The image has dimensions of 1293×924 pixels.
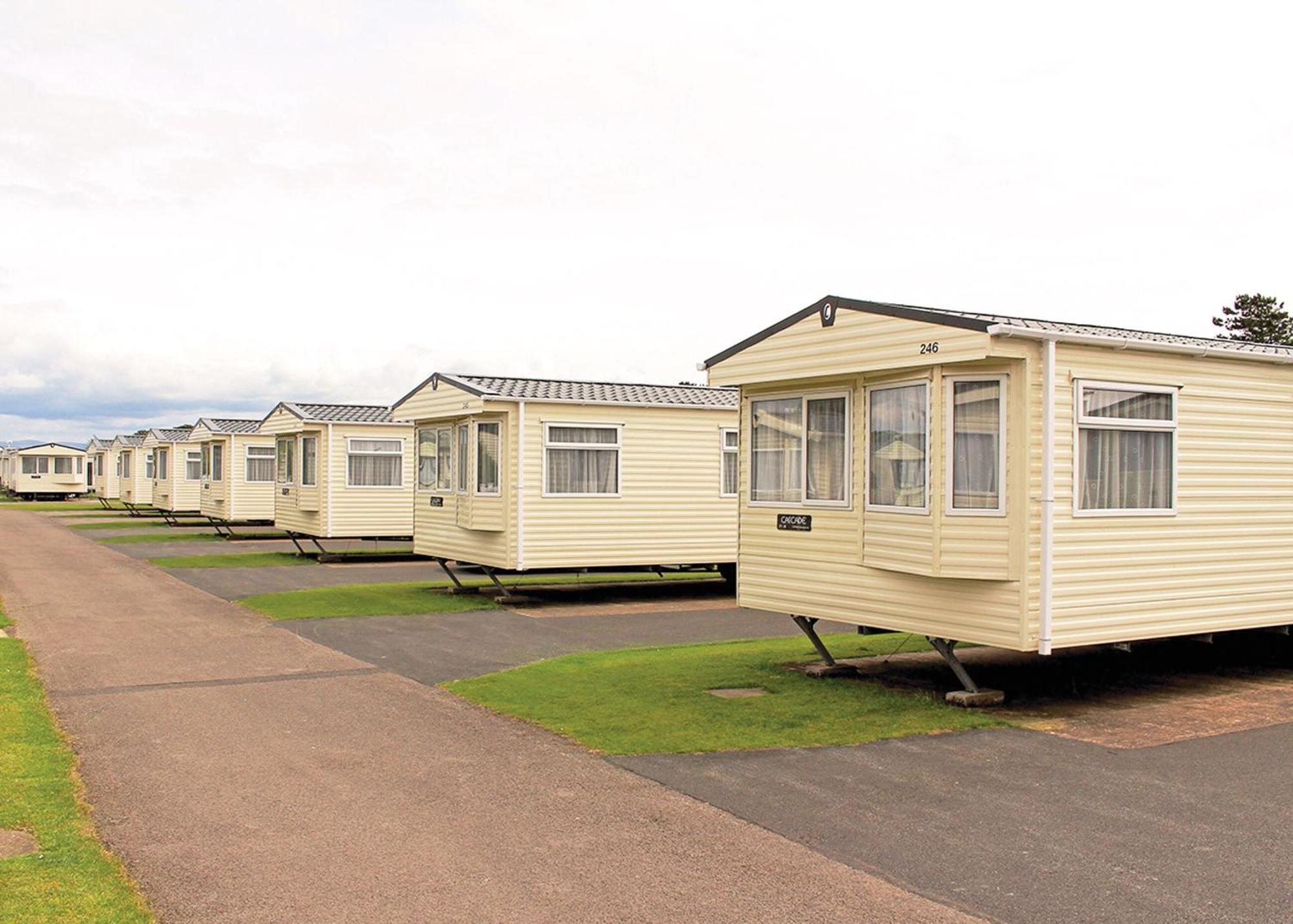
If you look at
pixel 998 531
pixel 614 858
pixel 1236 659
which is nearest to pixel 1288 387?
pixel 1236 659

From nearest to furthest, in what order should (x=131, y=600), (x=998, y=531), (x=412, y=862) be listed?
1. (x=412, y=862)
2. (x=998, y=531)
3. (x=131, y=600)

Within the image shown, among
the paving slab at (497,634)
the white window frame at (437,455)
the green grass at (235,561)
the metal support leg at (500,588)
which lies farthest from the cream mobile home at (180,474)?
the paving slab at (497,634)

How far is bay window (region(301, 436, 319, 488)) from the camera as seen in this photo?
993 inches

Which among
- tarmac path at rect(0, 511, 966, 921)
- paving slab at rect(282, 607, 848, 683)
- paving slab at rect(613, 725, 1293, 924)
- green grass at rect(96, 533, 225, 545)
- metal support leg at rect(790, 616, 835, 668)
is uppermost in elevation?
metal support leg at rect(790, 616, 835, 668)

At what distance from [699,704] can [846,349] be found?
3.27m

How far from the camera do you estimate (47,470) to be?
65.9m

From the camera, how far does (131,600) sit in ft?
57.0

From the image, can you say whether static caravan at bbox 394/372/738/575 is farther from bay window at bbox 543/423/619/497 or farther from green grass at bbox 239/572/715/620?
green grass at bbox 239/572/715/620

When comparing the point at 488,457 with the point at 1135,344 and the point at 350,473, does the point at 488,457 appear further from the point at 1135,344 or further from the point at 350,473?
the point at 1135,344

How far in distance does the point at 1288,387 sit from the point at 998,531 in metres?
3.87

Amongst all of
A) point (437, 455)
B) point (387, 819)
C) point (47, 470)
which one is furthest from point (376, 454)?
point (47, 470)

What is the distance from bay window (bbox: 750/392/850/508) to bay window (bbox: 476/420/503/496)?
6.81m

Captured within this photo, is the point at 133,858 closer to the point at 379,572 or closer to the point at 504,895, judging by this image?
the point at 504,895

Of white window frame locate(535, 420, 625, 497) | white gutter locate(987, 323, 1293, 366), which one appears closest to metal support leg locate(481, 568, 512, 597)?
white window frame locate(535, 420, 625, 497)
